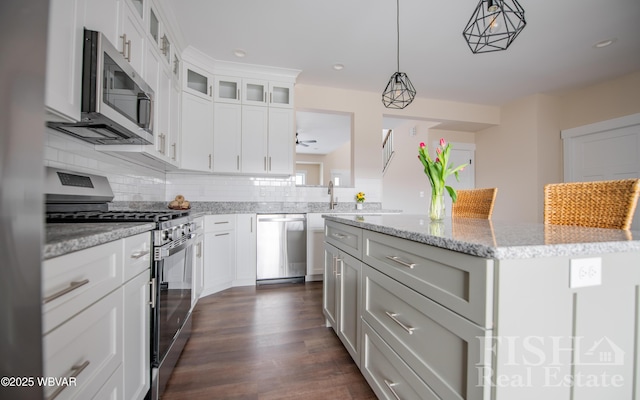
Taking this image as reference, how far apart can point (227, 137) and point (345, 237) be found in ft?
7.58

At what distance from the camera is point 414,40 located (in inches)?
109

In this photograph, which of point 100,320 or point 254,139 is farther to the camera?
point 254,139

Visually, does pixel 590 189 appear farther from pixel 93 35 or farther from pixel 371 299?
pixel 93 35

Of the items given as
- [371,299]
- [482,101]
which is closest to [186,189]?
[371,299]

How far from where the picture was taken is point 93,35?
127cm

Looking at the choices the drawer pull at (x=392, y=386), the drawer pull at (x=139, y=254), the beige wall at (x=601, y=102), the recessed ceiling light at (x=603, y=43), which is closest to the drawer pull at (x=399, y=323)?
the drawer pull at (x=392, y=386)

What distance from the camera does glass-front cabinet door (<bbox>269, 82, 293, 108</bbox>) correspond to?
3.44m

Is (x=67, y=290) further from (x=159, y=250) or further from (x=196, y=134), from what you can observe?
(x=196, y=134)

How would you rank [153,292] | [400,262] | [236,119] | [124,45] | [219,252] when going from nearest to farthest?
[400,262] → [153,292] → [124,45] → [219,252] → [236,119]

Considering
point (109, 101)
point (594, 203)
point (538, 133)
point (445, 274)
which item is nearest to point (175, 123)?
point (109, 101)

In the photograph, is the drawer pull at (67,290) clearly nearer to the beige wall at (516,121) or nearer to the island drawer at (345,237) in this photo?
the island drawer at (345,237)

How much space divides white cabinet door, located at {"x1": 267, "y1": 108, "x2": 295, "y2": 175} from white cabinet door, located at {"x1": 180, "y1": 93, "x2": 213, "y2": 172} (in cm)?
73

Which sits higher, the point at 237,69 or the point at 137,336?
the point at 237,69

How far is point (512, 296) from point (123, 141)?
230cm
